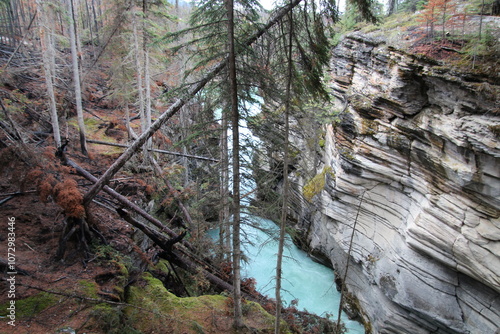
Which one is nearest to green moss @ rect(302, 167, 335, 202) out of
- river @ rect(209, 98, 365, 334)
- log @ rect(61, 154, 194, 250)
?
river @ rect(209, 98, 365, 334)

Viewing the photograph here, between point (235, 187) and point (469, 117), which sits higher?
point (469, 117)

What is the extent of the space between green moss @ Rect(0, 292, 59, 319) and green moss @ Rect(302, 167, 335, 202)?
12136 millimetres

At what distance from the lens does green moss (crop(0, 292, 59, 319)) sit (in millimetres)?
5277

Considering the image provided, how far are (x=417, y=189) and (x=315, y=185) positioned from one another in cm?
575

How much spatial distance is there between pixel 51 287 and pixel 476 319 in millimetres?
12665

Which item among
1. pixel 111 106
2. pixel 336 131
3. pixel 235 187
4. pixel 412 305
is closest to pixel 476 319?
pixel 412 305

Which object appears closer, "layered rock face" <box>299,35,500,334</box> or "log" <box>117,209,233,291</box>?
"layered rock face" <box>299,35,500,334</box>

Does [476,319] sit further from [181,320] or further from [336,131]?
[181,320]

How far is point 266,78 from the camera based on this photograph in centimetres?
604

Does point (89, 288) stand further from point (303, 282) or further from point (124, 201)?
point (303, 282)

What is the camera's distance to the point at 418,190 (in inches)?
392

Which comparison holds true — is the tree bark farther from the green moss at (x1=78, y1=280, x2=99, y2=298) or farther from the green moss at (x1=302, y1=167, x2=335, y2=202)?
the green moss at (x1=302, y1=167, x2=335, y2=202)

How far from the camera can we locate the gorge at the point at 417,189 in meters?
8.01

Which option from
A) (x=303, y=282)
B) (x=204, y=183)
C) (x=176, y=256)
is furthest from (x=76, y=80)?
(x=303, y=282)
